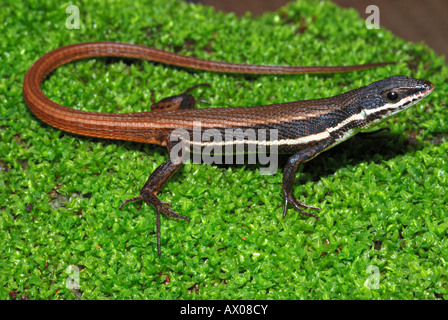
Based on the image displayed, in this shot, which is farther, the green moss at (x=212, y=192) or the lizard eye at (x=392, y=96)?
the lizard eye at (x=392, y=96)

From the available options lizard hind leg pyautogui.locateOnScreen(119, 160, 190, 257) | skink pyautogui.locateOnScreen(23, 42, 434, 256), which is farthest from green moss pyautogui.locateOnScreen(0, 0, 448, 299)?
skink pyautogui.locateOnScreen(23, 42, 434, 256)

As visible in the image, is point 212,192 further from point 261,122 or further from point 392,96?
point 392,96

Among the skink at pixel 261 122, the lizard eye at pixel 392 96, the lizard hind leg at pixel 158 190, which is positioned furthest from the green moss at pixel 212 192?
the lizard eye at pixel 392 96

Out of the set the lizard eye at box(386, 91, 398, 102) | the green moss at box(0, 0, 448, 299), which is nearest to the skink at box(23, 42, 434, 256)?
the lizard eye at box(386, 91, 398, 102)

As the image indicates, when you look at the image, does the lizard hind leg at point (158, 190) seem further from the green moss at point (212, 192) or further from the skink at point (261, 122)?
the green moss at point (212, 192)

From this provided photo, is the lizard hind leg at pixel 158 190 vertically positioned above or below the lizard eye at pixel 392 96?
below

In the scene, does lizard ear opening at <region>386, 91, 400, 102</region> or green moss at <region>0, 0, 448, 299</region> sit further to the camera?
lizard ear opening at <region>386, 91, 400, 102</region>

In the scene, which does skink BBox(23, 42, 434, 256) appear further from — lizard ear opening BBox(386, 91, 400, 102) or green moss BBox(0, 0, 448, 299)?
green moss BBox(0, 0, 448, 299)

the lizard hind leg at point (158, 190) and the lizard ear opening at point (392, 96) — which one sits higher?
the lizard ear opening at point (392, 96)

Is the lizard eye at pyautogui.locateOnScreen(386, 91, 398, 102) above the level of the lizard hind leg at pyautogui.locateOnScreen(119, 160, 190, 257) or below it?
above

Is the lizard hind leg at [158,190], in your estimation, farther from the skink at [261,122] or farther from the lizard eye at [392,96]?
the lizard eye at [392,96]
